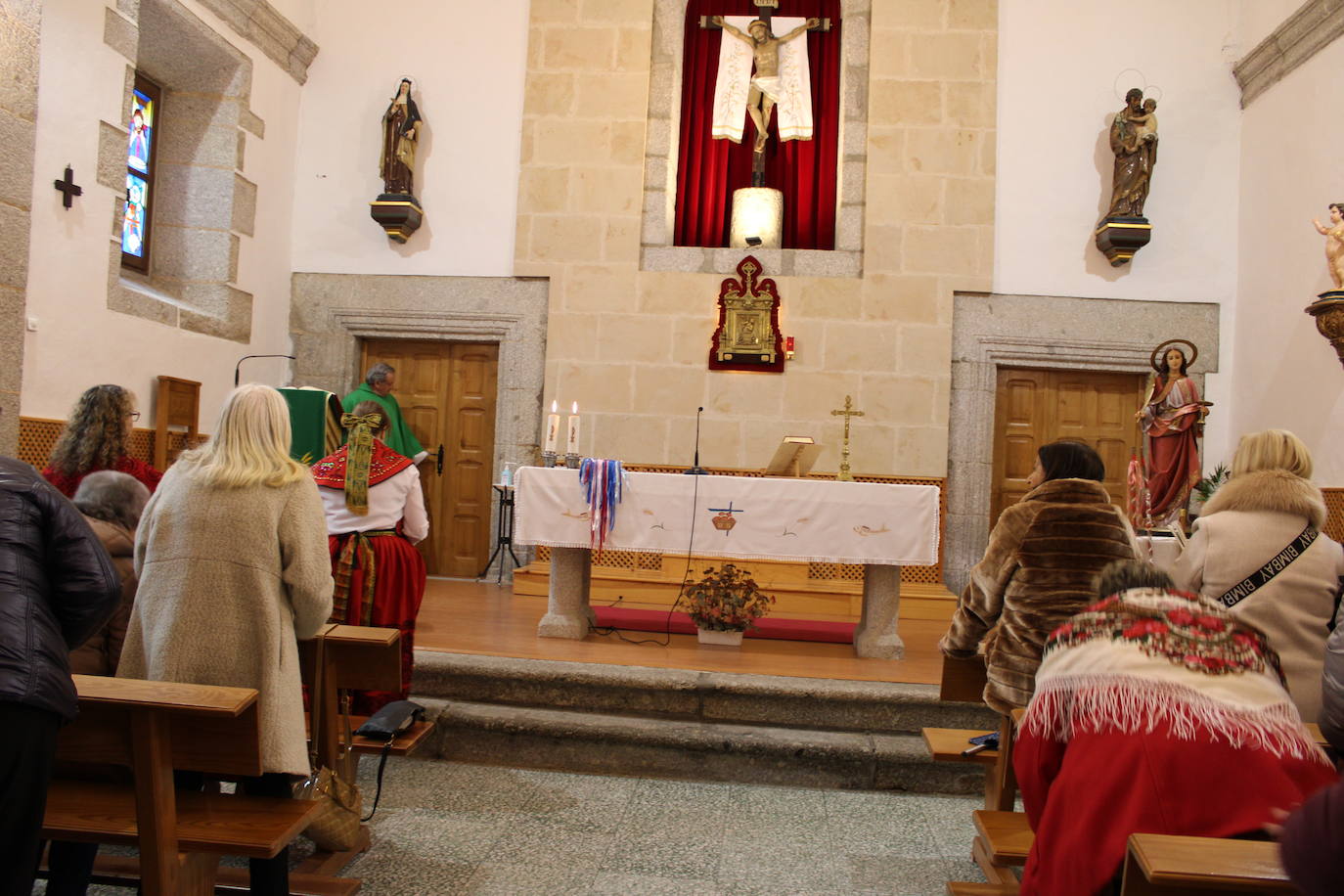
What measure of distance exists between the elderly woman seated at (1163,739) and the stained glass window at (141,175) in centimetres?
773

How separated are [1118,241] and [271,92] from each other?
7.02 meters

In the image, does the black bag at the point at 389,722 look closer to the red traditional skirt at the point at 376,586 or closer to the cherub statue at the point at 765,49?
the red traditional skirt at the point at 376,586

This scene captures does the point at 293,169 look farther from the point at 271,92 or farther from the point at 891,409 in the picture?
the point at 891,409

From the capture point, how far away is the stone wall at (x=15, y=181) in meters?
5.48

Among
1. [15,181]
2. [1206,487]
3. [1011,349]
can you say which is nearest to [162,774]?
[15,181]

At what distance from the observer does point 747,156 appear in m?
9.05

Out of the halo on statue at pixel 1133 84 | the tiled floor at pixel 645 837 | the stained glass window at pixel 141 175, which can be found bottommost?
the tiled floor at pixel 645 837

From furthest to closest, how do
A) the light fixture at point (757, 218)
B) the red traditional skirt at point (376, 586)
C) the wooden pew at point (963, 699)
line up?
A: the light fixture at point (757, 218)
the red traditional skirt at point (376, 586)
the wooden pew at point (963, 699)

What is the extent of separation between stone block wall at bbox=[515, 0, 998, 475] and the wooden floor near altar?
84.3 inches

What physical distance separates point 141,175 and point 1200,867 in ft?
27.9

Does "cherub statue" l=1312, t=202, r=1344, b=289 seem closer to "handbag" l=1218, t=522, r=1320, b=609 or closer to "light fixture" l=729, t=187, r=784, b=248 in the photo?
"handbag" l=1218, t=522, r=1320, b=609

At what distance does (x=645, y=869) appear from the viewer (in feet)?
11.5

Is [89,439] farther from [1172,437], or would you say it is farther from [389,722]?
[1172,437]

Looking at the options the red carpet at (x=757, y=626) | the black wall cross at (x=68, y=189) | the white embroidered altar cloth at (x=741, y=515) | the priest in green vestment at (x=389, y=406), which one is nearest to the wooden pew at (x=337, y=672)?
the white embroidered altar cloth at (x=741, y=515)
